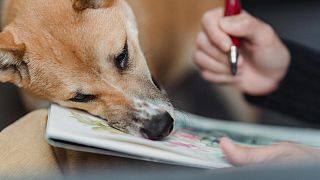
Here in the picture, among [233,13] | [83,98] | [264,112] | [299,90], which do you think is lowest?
[264,112]

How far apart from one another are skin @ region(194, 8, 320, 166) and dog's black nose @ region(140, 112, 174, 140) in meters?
0.25

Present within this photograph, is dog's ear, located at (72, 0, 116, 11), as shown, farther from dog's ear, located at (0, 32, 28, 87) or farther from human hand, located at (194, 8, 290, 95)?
human hand, located at (194, 8, 290, 95)

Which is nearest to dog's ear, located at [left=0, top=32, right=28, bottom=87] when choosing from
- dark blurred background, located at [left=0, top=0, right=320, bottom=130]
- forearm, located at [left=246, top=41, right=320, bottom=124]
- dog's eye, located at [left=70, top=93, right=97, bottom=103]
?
dog's eye, located at [left=70, top=93, right=97, bottom=103]

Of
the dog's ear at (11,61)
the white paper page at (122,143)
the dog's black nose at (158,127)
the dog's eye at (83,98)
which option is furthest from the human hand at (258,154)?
the dog's ear at (11,61)

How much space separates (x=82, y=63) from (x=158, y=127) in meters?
0.19

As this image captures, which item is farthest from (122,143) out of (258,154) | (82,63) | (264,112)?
(264,112)

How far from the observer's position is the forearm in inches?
52.8

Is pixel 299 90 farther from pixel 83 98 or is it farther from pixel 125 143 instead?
pixel 125 143

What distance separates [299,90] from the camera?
139 centimetres

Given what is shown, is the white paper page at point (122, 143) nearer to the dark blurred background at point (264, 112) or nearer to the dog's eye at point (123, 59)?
the dog's eye at point (123, 59)

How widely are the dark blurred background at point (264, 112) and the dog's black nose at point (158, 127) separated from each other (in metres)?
0.45

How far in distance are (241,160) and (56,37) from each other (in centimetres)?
43

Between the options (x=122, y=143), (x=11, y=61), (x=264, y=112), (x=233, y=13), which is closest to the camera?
(x=122, y=143)

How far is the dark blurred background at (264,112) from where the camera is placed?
1.51m
